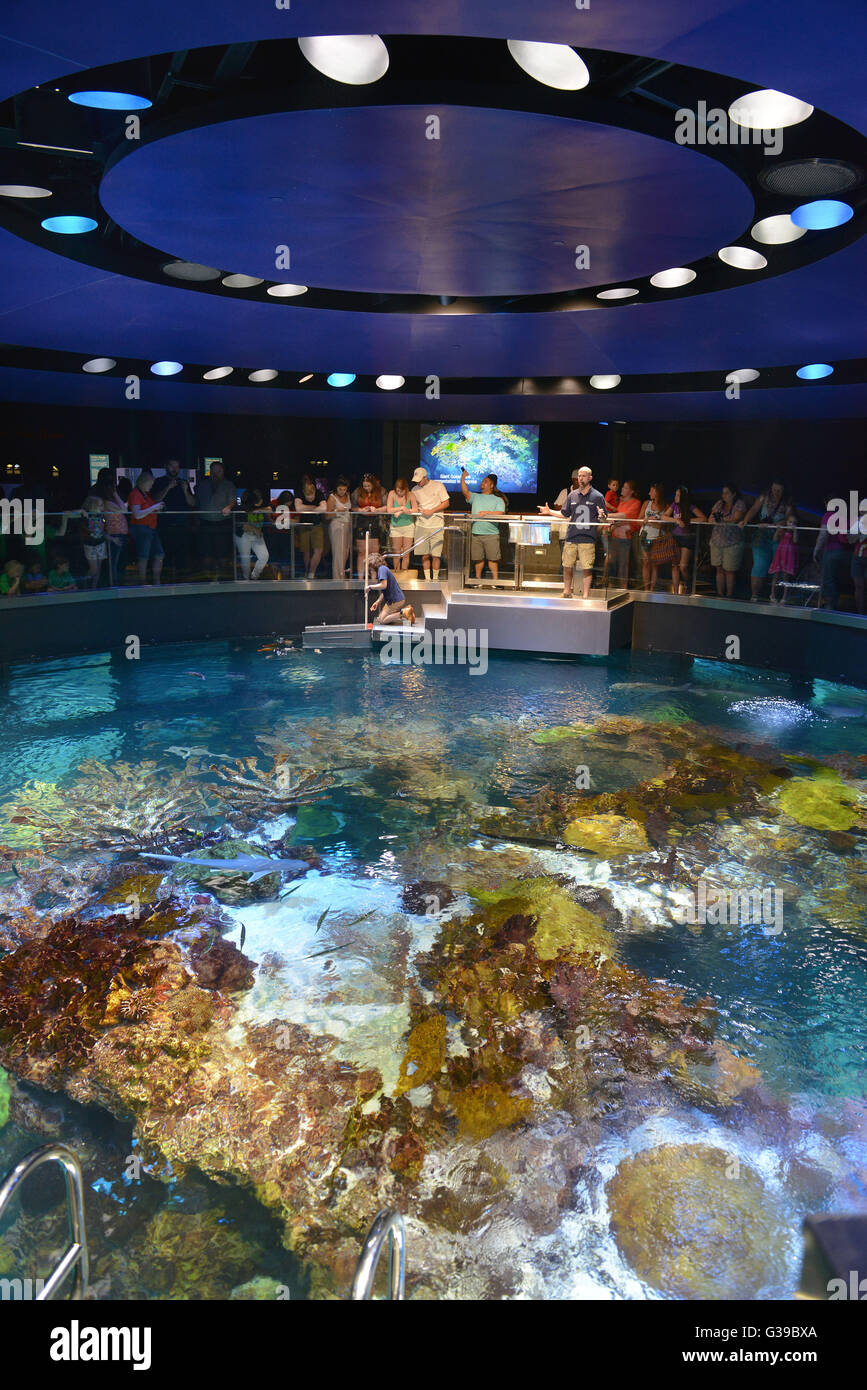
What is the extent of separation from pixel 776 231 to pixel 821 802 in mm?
4896

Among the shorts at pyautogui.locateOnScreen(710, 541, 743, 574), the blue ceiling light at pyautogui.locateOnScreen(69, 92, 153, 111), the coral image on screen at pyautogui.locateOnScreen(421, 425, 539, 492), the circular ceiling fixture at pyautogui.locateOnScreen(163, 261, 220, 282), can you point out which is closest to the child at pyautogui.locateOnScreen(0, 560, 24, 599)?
the circular ceiling fixture at pyautogui.locateOnScreen(163, 261, 220, 282)

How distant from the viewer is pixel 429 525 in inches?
568

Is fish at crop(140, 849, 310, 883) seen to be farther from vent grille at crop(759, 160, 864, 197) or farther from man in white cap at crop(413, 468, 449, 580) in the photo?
man in white cap at crop(413, 468, 449, 580)

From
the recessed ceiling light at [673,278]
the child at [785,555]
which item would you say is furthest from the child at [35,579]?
the child at [785,555]

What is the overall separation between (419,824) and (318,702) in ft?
12.7

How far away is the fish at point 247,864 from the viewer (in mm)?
6820

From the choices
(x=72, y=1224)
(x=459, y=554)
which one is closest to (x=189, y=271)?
(x=459, y=554)

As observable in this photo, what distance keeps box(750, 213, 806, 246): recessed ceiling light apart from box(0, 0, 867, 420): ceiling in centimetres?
15

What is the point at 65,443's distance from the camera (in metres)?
17.5

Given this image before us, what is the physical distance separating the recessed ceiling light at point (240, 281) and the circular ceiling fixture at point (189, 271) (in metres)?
0.17

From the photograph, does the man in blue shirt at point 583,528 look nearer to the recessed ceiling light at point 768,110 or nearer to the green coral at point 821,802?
the green coral at point 821,802

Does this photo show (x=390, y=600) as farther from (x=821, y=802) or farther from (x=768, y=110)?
(x=768, y=110)
